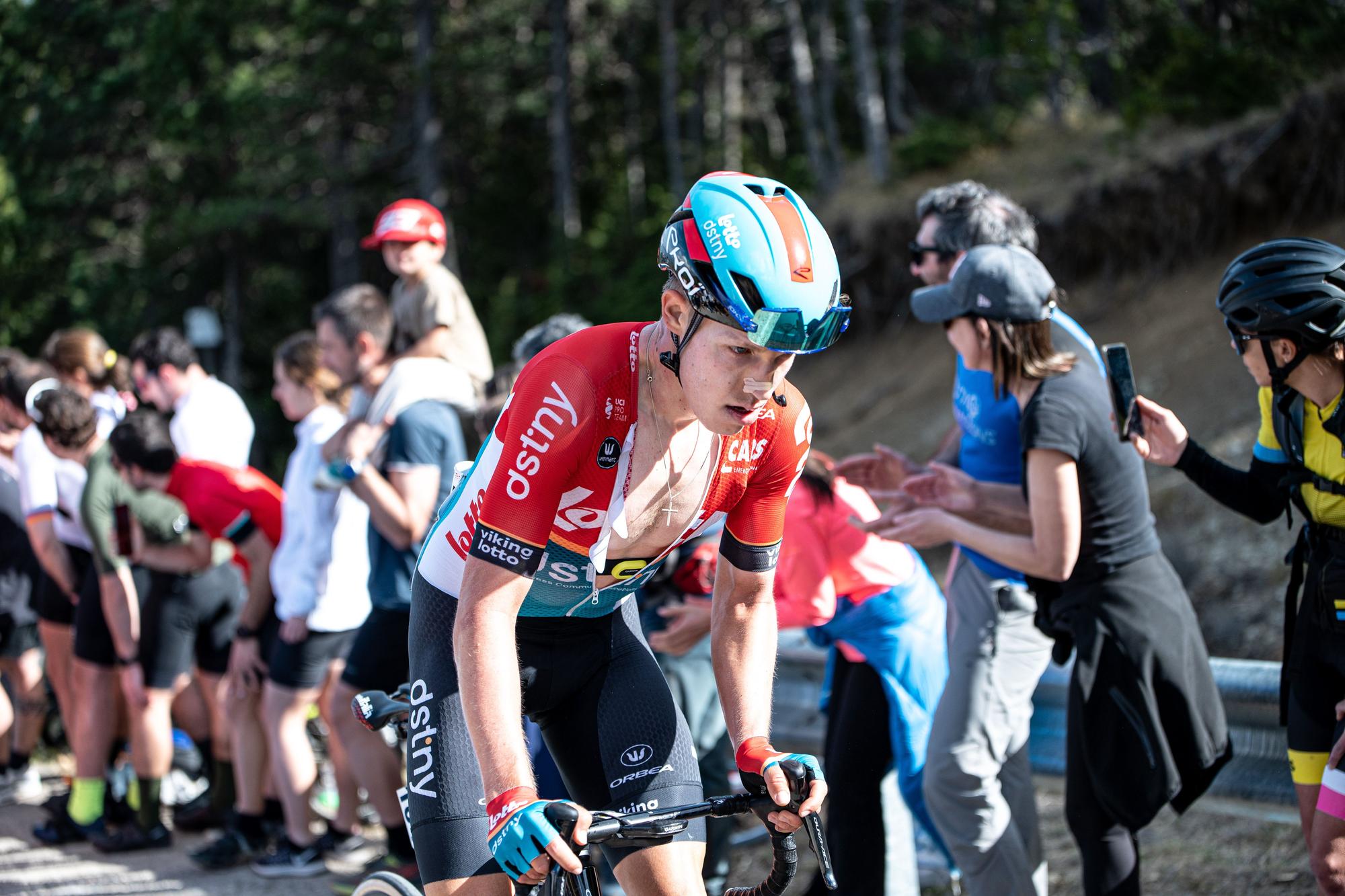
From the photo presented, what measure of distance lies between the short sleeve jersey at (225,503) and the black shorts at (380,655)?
1267 millimetres

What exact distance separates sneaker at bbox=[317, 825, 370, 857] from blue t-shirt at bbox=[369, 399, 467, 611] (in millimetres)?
1518

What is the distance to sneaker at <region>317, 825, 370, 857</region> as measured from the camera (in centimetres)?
620

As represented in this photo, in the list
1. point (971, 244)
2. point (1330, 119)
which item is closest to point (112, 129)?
point (1330, 119)

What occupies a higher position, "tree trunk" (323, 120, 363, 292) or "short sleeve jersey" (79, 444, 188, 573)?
"tree trunk" (323, 120, 363, 292)

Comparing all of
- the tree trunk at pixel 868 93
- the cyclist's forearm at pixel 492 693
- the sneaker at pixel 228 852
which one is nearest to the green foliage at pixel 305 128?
the tree trunk at pixel 868 93

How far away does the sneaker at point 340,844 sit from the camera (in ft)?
20.3

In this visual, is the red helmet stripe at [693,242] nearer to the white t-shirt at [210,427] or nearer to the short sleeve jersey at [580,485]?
the short sleeve jersey at [580,485]

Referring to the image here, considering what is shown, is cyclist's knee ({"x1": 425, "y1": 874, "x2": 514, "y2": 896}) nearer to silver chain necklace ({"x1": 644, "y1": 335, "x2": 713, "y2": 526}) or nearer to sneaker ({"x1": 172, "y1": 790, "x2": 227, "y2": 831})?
silver chain necklace ({"x1": 644, "y1": 335, "x2": 713, "y2": 526})

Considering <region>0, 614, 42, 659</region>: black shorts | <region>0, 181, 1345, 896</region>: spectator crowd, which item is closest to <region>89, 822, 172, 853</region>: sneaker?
<region>0, 181, 1345, 896</region>: spectator crowd

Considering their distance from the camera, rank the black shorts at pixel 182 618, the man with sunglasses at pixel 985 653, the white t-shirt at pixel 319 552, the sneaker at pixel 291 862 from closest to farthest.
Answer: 1. the man with sunglasses at pixel 985 653
2. the white t-shirt at pixel 319 552
3. the sneaker at pixel 291 862
4. the black shorts at pixel 182 618

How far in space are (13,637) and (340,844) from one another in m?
3.12

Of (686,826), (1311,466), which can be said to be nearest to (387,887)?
(686,826)

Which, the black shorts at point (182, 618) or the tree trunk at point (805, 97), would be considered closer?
the black shorts at point (182, 618)

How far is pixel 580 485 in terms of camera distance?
2.84 metres
